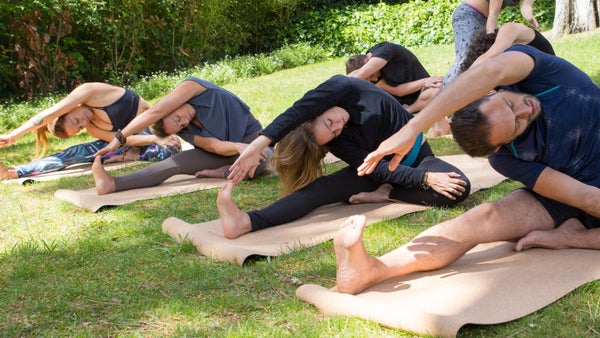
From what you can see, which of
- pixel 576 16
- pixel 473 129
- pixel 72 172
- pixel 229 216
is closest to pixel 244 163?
pixel 229 216

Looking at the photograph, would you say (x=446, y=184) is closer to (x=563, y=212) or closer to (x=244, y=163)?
(x=563, y=212)

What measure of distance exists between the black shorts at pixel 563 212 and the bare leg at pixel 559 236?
3cm

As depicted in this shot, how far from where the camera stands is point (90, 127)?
6609 millimetres

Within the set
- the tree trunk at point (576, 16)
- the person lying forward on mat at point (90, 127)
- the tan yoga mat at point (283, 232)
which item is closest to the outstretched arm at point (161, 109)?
the person lying forward on mat at point (90, 127)

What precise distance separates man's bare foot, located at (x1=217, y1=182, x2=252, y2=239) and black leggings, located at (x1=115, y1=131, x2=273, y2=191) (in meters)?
1.73

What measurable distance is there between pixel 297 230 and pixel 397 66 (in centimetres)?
284

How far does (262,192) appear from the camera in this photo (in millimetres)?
5367

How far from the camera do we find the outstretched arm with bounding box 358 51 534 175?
2725mm

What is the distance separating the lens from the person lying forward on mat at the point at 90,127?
20.1 ft

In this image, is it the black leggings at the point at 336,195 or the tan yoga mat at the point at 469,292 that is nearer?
the tan yoga mat at the point at 469,292

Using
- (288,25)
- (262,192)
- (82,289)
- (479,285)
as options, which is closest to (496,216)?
(479,285)

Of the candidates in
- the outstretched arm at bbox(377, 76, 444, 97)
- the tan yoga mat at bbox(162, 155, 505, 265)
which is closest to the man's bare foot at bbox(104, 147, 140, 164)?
the outstretched arm at bbox(377, 76, 444, 97)

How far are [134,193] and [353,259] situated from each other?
309 centimetres

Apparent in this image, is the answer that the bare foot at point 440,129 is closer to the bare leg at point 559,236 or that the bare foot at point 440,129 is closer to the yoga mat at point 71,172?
the yoga mat at point 71,172
